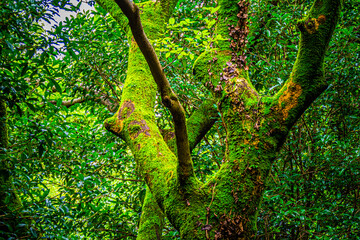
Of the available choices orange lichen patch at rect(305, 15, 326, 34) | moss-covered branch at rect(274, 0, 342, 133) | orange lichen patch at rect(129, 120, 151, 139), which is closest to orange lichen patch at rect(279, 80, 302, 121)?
moss-covered branch at rect(274, 0, 342, 133)

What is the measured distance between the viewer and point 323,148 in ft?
9.59

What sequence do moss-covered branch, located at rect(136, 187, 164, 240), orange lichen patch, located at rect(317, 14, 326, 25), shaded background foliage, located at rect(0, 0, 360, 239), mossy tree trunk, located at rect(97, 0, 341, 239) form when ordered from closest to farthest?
mossy tree trunk, located at rect(97, 0, 341, 239), orange lichen patch, located at rect(317, 14, 326, 25), shaded background foliage, located at rect(0, 0, 360, 239), moss-covered branch, located at rect(136, 187, 164, 240)

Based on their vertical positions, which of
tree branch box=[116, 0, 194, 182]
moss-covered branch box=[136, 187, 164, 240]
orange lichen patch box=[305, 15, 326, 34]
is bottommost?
moss-covered branch box=[136, 187, 164, 240]

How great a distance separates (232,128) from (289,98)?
44 centimetres

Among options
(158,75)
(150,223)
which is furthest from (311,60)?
(150,223)

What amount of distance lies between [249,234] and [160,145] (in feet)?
3.40

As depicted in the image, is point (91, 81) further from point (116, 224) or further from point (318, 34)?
point (318, 34)

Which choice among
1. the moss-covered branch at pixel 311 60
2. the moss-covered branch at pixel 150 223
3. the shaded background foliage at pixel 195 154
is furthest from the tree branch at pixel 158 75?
the moss-covered branch at pixel 150 223

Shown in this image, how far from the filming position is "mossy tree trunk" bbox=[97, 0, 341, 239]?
1.67 m

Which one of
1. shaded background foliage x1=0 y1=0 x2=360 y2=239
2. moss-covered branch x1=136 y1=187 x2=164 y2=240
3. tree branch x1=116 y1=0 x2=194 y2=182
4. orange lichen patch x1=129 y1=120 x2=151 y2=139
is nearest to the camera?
tree branch x1=116 y1=0 x2=194 y2=182

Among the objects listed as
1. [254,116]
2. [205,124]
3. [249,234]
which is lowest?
[249,234]

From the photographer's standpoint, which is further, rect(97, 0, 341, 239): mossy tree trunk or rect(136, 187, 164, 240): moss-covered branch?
rect(136, 187, 164, 240): moss-covered branch

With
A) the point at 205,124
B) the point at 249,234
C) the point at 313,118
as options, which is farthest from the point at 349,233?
the point at 205,124

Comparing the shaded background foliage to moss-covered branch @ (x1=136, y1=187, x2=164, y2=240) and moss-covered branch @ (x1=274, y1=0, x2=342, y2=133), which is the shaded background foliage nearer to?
moss-covered branch @ (x1=136, y1=187, x2=164, y2=240)
